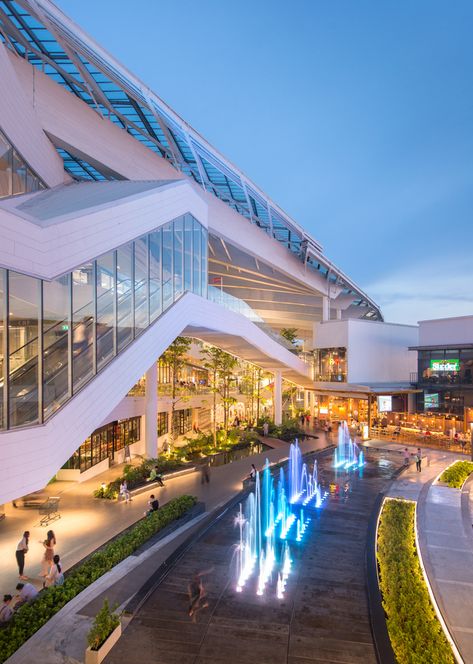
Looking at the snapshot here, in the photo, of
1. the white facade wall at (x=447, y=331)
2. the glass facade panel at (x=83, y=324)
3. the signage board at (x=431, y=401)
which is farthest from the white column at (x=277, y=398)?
the glass facade panel at (x=83, y=324)

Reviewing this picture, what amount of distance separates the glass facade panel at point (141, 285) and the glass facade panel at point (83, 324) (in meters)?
2.95

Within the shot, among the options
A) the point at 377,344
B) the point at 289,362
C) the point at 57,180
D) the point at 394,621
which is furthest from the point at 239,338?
the point at 394,621

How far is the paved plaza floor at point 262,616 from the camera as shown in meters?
7.43

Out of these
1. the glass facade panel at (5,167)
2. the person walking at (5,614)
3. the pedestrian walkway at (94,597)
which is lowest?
the pedestrian walkway at (94,597)

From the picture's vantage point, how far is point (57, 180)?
2019 cm

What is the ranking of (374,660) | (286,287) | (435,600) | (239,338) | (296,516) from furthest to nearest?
(286,287), (239,338), (296,516), (435,600), (374,660)

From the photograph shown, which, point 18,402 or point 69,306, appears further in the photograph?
point 69,306

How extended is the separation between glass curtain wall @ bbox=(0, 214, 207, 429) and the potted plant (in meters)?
3.70

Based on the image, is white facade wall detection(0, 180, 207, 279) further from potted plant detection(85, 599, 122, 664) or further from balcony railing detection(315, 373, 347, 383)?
balcony railing detection(315, 373, 347, 383)

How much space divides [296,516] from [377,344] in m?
24.8

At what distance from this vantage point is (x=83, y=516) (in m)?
15.6

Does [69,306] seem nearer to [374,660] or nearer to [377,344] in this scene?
[374,660]

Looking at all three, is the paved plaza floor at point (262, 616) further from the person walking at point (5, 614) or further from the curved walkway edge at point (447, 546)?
the person walking at point (5, 614)

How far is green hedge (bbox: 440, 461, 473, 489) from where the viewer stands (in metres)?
19.0
